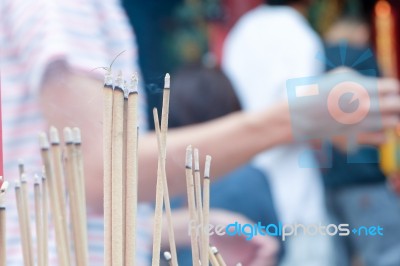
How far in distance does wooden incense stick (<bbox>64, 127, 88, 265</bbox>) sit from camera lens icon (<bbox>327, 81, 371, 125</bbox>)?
0.47 metres

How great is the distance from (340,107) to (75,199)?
0.50 meters

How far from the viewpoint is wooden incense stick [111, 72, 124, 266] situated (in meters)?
0.60

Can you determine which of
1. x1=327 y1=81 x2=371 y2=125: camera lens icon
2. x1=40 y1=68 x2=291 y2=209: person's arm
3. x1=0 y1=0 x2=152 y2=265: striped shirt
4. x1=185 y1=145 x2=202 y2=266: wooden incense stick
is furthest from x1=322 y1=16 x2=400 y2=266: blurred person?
x1=185 y1=145 x2=202 y2=266: wooden incense stick

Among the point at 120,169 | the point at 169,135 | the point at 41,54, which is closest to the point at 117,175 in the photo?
the point at 120,169

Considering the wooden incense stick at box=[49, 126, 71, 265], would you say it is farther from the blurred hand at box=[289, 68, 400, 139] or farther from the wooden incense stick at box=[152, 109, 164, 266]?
the blurred hand at box=[289, 68, 400, 139]

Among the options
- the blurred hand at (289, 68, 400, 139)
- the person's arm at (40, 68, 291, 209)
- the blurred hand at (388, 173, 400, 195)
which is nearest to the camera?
the person's arm at (40, 68, 291, 209)

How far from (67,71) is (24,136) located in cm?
11

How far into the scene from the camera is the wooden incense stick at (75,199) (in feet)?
2.03

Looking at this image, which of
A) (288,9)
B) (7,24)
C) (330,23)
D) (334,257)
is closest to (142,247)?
(7,24)

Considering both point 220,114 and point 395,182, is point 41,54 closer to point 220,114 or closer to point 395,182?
point 220,114

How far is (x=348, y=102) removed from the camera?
1.02 metres

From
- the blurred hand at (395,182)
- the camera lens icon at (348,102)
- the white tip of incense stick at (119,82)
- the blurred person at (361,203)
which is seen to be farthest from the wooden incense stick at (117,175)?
the blurred hand at (395,182)

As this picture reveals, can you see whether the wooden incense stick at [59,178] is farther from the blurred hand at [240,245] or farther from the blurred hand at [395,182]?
the blurred hand at [395,182]

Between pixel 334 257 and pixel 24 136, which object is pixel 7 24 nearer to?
pixel 24 136
